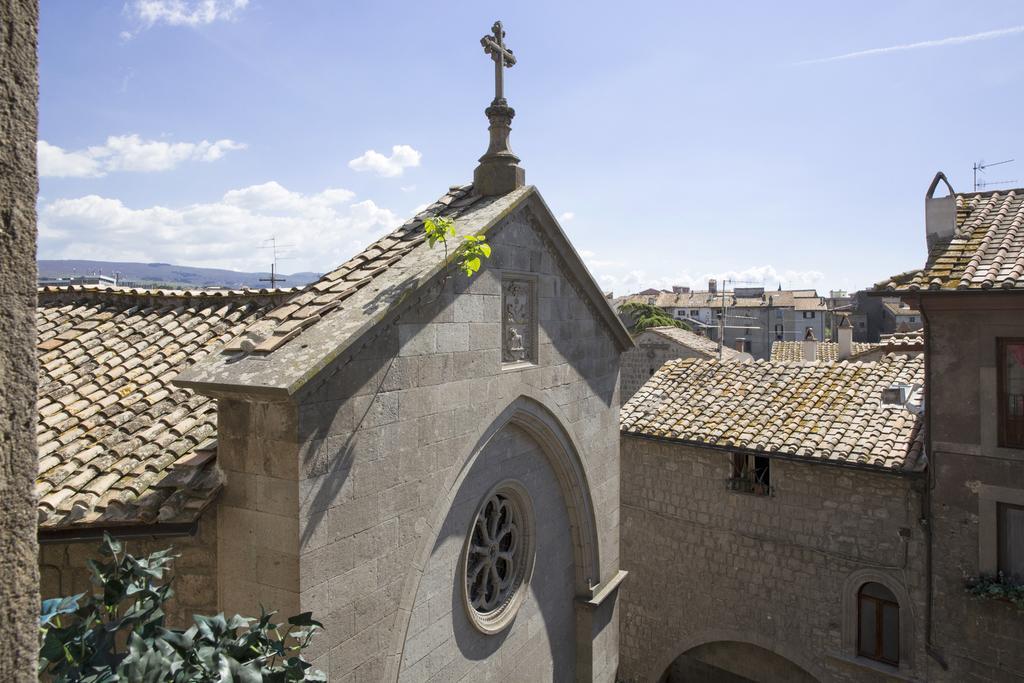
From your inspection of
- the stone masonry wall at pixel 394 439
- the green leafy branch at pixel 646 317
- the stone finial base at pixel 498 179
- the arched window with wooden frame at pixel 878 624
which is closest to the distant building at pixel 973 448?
the arched window with wooden frame at pixel 878 624

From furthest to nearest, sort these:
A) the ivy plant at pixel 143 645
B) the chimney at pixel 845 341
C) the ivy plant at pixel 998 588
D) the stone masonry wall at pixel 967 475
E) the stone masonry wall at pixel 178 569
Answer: the chimney at pixel 845 341 < the stone masonry wall at pixel 967 475 < the ivy plant at pixel 998 588 < the stone masonry wall at pixel 178 569 < the ivy plant at pixel 143 645

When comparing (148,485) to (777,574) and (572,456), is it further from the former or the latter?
(777,574)

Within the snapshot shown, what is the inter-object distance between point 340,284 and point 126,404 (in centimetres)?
219

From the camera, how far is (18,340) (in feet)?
6.09

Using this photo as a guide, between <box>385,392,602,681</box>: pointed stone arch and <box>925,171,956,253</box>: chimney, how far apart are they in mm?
7480

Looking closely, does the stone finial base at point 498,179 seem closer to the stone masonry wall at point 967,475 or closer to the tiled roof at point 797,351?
the stone masonry wall at point 967,475

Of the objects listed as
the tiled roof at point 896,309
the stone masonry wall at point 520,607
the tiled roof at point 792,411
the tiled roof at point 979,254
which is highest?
the tiled roof at point 896,309

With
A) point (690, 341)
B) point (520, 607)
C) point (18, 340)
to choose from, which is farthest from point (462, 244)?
point (690, 341)

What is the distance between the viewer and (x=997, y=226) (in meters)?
10.9

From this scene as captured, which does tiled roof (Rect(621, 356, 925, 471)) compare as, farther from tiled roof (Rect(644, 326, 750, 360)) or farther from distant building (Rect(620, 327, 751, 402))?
distant building (Rect(620, 327, 751, 402))

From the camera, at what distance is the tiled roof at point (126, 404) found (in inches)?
172

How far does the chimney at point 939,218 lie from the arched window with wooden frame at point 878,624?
5947mm

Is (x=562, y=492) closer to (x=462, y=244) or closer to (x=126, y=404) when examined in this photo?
(x=462, y=244)

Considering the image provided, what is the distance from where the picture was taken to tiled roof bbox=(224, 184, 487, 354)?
4602 millimetres
